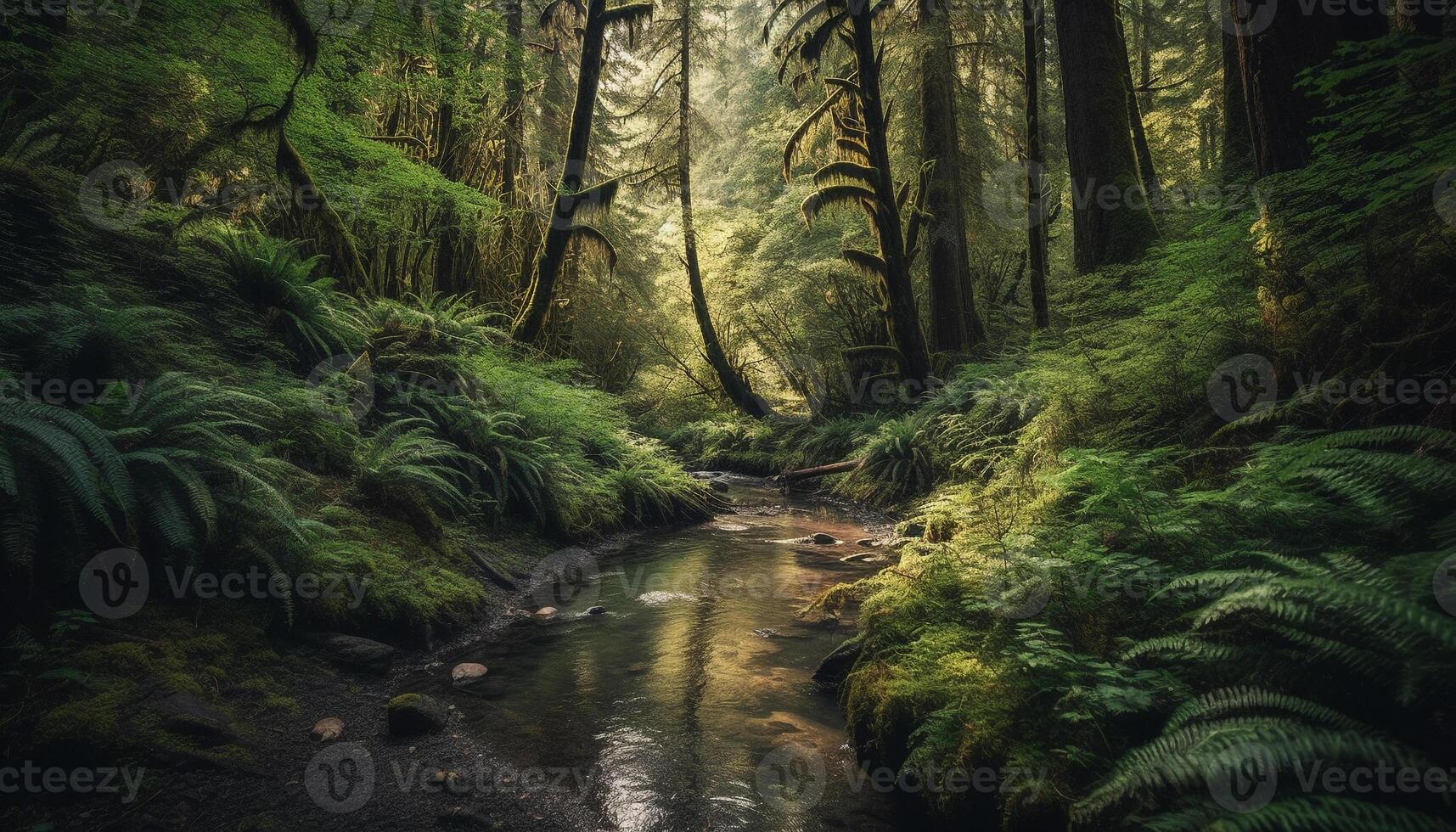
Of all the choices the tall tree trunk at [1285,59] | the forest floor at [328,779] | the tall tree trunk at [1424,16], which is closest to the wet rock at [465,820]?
the forest floor at [328,779]

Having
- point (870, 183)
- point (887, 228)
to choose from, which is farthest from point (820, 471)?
point (870, 183)

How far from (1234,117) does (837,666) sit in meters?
6.92

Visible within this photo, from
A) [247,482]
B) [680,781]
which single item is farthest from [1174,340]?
[247,482]

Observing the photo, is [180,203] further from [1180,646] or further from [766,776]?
[1180,646]

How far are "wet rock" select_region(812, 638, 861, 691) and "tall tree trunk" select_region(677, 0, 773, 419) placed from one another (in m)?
12.7

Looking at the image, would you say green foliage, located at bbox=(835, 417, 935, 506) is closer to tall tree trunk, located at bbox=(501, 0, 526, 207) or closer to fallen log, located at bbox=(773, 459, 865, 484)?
fallen log, located at bbox=(773, 459, 865, 484)

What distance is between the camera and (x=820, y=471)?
36.4 feet

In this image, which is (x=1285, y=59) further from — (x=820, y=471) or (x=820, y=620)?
(x=820, y=471)

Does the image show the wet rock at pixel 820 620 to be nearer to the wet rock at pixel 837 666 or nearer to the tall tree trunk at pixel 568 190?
the wet rock at pixel 837 666

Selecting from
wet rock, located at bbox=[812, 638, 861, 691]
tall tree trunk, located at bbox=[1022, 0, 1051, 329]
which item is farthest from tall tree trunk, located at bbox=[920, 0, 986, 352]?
wet rock, located at bbox=[812, 638, 861, 691]

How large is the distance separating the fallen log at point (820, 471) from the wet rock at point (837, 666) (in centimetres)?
637

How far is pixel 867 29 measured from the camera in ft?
33.1

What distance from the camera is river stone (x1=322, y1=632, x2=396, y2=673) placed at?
3488 mm

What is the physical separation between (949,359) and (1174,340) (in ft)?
23.3
